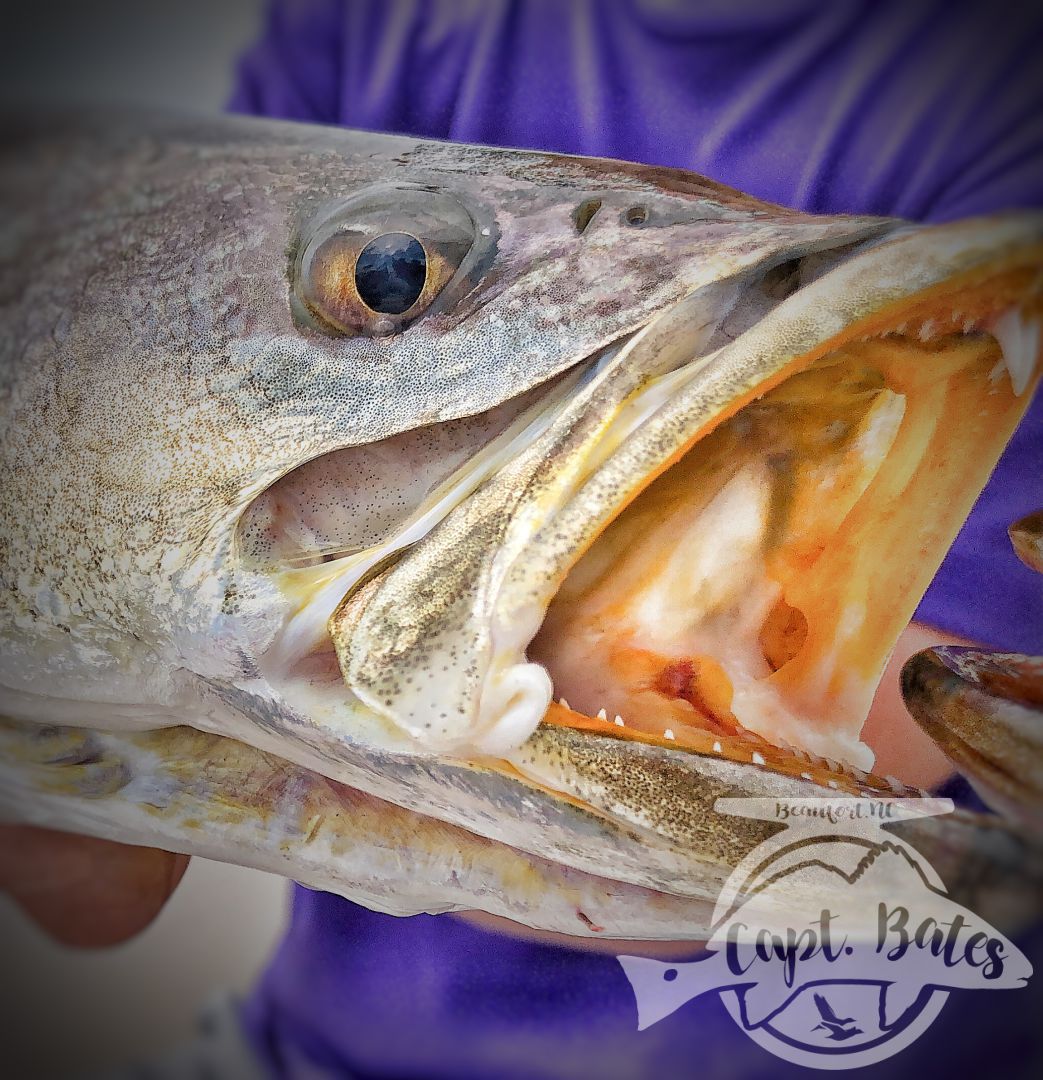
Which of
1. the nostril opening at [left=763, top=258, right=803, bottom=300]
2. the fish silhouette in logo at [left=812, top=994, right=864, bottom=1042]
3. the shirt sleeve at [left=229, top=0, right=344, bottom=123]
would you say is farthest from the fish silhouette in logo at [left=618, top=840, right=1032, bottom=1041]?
the shirt sleeve at [left=229, top=0, right=344, bottom=123]

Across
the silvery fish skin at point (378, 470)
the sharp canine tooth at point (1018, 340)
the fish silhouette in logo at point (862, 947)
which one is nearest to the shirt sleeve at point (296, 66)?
the silvery fish skin at point (378, 470)

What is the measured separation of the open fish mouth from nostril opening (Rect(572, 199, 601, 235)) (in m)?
0.10

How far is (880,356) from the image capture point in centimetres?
49

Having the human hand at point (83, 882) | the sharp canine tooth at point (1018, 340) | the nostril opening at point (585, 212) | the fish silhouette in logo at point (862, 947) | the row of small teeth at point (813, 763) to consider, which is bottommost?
the human hand at point (83, 882)

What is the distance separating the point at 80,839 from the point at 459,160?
23.9 inches

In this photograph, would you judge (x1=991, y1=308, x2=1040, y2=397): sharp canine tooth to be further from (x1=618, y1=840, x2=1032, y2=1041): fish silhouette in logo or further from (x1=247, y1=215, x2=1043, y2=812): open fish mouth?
(x1=618, y1=840, x2=1032, y2=1041): fish silhouette in logo

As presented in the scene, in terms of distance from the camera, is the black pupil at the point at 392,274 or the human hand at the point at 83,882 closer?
the black pupil at the point at 392,274

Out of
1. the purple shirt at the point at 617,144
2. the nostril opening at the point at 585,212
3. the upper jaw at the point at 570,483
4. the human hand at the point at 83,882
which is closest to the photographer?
the upper jaw at the point at 570,483

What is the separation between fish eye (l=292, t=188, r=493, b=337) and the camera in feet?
1.68

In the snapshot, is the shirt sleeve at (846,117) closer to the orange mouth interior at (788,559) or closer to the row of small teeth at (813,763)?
the orange mouth interior at (788,559)

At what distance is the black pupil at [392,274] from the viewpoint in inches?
20.2

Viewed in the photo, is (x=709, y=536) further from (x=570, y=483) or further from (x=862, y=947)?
(x=862, y=947)

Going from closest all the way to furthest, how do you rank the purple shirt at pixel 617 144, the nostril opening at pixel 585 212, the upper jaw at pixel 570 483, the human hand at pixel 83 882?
the upper jaw at pixel 570 483
the nostril opening at pixel 585 212
the human hand at pixel 83 882
the purple shirt at pixel 617 144

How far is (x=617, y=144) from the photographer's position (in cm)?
115
